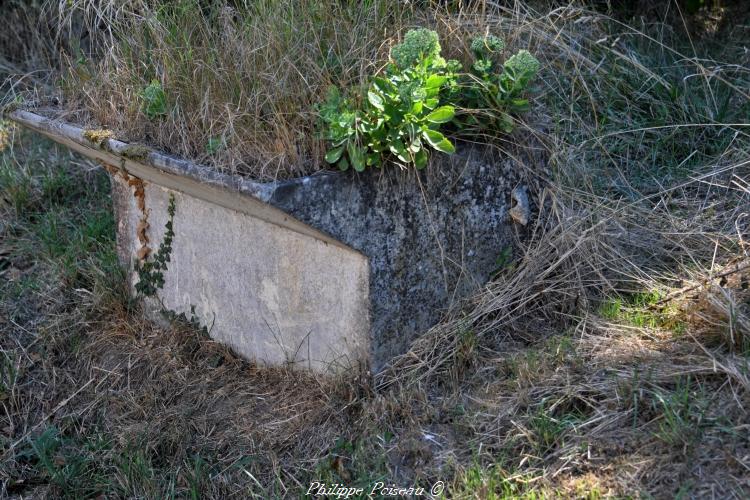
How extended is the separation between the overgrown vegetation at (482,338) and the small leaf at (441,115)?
291mm

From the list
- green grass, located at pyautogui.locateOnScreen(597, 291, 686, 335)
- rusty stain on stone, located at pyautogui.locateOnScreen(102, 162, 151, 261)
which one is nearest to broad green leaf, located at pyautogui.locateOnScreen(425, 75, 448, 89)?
green grass, located at pyautogui.locateOnScreen(597, 291, 686, 335)

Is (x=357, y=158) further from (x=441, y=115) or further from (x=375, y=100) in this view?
(x=441, y=115)

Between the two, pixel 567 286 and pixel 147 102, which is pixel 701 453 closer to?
pixel 567 286

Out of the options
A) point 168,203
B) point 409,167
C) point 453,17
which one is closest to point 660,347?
point 409,167

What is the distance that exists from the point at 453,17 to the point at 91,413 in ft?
7.21

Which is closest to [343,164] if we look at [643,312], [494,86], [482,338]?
[494,86]

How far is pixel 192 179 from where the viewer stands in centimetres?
313

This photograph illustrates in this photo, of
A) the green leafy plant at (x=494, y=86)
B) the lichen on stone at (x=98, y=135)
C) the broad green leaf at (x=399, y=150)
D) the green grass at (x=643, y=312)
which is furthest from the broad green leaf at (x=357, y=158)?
the lichen on stone at (x=98, y=135)

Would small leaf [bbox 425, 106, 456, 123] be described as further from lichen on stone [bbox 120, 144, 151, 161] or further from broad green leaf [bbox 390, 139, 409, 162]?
lichen on stone [bbox 120, 144, 151, 161]

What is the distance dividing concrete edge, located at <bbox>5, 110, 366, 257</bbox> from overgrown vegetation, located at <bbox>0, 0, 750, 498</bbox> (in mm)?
108

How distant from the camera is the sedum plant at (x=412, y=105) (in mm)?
2926

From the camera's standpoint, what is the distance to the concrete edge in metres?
2.88

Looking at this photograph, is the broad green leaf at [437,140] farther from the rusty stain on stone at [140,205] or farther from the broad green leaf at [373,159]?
the rusty stain on stone at [140,205]

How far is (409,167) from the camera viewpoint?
3.10 m
